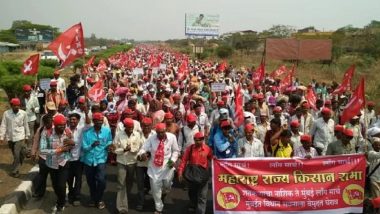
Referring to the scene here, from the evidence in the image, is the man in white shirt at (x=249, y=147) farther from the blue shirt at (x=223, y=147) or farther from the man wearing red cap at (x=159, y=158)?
the man wearing red cap at (x=159, y=158)

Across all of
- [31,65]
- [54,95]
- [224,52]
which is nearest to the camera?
[54,95]

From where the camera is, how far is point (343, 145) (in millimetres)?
6629

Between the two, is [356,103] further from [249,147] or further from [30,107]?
[30,107]

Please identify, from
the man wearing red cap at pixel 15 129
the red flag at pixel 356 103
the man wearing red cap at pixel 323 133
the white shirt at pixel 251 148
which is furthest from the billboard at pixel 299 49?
the white shirt at pixel 251 148

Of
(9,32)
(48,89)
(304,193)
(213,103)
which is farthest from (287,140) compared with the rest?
(9,32)

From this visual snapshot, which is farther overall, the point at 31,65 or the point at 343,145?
the point at 31,65

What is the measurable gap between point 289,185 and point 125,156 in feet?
8.81

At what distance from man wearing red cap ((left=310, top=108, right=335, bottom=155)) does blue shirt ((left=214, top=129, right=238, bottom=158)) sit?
2051 millimetres

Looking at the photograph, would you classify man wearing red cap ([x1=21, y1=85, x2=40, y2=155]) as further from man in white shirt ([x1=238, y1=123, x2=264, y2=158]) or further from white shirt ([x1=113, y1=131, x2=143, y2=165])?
man in white shirt ([x1=238, y1=123, x2=264, y2=158])

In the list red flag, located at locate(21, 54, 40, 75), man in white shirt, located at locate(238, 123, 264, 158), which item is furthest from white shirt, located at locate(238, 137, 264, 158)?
red flag, located at locate(21, 54, 40, 75)

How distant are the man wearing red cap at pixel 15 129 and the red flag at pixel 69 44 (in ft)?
4.33

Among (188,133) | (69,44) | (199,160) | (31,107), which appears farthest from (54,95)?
(199,160)

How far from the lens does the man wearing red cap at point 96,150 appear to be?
22.3ft

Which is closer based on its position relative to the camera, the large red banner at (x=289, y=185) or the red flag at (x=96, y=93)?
the large red banner at (x=289, y=185)
